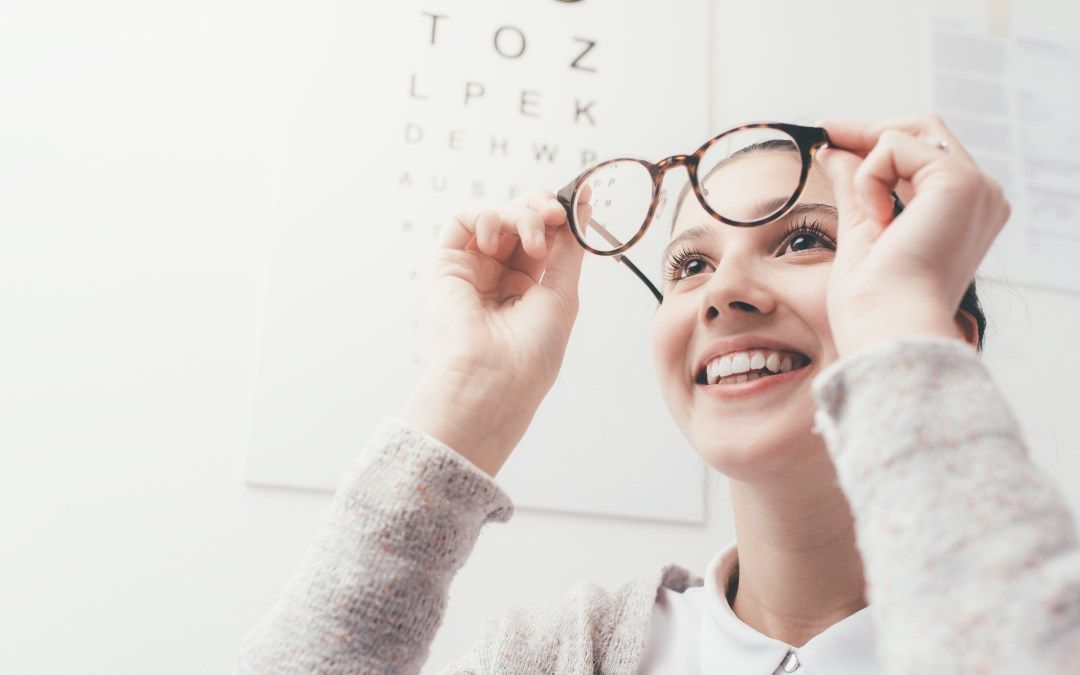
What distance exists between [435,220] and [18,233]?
579 mm


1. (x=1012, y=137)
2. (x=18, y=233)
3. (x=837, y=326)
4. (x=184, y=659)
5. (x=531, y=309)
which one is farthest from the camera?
A: (x=1012, y=137)

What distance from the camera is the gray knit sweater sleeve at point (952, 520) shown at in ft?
1.50

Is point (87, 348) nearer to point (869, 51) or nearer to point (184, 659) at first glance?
point (184, 659)

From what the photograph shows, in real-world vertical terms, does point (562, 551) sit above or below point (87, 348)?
below

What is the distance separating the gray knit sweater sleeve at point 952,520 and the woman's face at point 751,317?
11.9 inches

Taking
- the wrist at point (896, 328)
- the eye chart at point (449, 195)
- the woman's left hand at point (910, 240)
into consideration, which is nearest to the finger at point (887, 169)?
the woman's left hand at point (910, 240)

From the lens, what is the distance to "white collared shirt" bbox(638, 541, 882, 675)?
2.75 feet

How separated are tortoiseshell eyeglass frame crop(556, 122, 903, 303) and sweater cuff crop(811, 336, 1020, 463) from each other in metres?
0.27

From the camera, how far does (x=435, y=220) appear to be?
1417mm

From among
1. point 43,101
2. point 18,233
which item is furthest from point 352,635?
point 43,101

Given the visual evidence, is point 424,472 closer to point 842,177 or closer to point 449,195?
point 842,177

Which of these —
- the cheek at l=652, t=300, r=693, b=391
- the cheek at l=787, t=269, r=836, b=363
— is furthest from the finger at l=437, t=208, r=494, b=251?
the cheek at l=787, t=269, r=836, b=363

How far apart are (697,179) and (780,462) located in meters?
0.27

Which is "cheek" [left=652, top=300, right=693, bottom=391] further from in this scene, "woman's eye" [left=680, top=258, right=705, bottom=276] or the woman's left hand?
the woman's left hand
